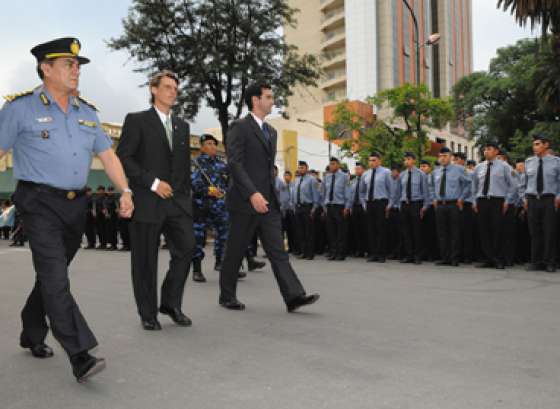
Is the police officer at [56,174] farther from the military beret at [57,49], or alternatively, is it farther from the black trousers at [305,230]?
the black trousers at [305,230]

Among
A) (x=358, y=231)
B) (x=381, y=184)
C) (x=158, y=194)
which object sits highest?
(x=381, y=184)

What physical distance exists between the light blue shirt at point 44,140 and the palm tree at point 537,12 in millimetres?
16111

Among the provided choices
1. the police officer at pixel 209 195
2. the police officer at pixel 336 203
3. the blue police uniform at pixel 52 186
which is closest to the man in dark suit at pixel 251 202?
the blue police uniform at pixel 52 186

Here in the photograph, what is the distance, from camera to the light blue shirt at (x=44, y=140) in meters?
3.59

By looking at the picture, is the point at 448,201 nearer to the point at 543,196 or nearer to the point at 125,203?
the point at 543,196

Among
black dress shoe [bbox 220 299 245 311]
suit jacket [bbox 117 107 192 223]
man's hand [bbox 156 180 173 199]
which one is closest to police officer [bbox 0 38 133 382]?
man's hand [bbox 156 180 173 199]

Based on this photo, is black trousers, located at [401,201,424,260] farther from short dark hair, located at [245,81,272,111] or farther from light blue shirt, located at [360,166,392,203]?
short dark hair, located at [245,81,272,111]

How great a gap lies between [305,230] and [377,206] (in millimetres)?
1896

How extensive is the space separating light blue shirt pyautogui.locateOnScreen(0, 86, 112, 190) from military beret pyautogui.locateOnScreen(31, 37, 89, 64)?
0.67 feet

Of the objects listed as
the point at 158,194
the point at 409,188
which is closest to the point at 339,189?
the point at 409,188

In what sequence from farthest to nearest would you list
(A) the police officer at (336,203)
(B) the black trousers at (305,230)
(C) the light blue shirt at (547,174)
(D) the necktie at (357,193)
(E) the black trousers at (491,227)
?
(D) the necktie at (357,193) → (B) the black trousers at (305,230) → (A) the police officer at (336,203) → (E) the black trousers at (491,227) → (C) the light blue shirt at (547,174)

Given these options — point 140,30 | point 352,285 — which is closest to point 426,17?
point 140,30

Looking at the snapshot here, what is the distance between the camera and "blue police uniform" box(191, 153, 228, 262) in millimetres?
9312

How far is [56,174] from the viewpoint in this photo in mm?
3617
